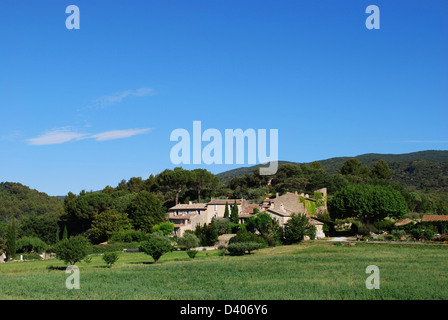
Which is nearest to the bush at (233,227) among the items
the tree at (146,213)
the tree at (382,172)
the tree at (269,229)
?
the tree at (269,229)

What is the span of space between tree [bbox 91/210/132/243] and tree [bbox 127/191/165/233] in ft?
5.73

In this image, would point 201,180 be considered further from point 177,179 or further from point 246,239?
point 246,239

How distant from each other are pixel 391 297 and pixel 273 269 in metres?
12.8

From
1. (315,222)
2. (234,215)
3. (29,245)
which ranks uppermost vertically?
(234,215)

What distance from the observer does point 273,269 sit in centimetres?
3466

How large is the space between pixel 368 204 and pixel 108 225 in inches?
1683

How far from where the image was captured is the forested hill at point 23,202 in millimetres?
137875

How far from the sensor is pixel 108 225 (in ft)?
243

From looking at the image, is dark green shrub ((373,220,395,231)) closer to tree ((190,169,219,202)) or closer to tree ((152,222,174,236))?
tree ((152,222,174,236))

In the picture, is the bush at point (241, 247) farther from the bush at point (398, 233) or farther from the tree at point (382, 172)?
the tree at point (382, 172)

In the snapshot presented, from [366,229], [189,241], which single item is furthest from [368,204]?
[189,241]

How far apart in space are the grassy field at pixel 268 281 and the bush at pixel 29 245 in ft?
150

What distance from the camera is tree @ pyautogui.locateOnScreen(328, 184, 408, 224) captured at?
2598 inches
